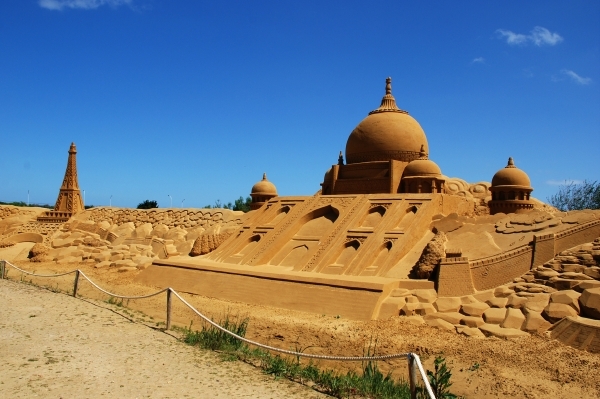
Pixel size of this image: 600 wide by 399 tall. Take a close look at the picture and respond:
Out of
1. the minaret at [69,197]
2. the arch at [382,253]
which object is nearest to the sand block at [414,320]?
the arch at [382,253]

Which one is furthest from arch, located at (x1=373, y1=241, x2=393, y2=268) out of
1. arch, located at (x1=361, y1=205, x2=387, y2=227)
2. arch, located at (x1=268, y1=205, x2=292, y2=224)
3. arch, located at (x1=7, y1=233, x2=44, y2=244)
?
arch, located at (x1=7, y1=233, x2=44, y2=244)

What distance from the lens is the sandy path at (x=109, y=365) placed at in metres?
5.32

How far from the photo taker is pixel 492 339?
8.27 m

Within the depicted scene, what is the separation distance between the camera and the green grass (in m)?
5.45

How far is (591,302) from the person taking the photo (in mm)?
8195

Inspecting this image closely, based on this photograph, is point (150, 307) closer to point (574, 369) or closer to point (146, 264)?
point (146, 264)

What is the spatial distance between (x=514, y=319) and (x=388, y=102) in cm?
1131

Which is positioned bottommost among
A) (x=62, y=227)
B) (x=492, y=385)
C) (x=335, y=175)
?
(x=492, y=385)

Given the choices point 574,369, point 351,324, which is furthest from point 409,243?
point 574,369

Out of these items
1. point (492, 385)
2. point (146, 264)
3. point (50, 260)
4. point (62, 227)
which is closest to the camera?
point (492, 385)

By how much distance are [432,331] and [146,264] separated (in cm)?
979

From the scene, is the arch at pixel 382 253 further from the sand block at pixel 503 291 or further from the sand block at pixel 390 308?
the sand block at pixel 503 291

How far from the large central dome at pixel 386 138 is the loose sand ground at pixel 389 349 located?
806 centimetres

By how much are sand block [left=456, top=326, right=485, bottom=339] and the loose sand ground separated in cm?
18
